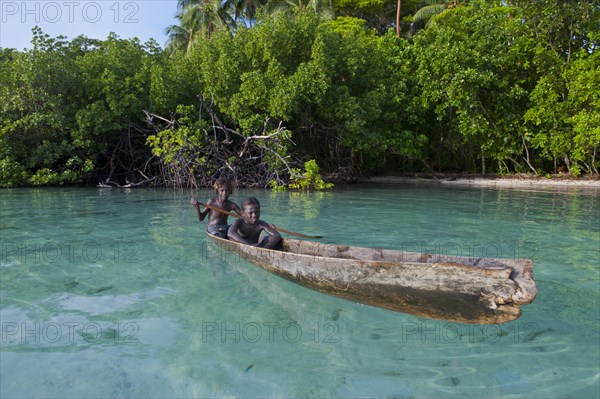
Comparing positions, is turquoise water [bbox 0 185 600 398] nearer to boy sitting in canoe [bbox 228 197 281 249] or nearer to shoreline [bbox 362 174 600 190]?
boy sitting in canoe [bbox 228 197 281 249]

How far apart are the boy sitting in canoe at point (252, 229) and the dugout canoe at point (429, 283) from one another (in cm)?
112

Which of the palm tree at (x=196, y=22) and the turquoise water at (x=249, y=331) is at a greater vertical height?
the palm tree at (x=196, y=22)

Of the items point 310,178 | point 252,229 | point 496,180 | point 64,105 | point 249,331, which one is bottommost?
point 249,331

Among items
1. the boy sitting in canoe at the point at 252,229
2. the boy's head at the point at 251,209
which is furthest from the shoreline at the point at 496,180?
the boy's head at the point at 251,209

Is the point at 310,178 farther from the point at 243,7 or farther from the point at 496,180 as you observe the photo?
the point at 243,7

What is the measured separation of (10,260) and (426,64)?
56.5 feet

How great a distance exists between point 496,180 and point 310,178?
8930mm

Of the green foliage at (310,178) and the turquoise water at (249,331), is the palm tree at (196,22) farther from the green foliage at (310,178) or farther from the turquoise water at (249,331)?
the turquoise water at (249,331)

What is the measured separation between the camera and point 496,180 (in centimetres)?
1853

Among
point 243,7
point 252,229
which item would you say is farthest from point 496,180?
point 243,7

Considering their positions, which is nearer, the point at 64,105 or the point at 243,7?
the point at 64,105

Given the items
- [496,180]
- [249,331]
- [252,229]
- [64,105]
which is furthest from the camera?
[496,180]

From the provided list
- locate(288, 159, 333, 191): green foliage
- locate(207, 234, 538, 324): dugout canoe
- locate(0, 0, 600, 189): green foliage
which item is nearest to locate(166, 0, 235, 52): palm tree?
locate(0, 0, 600, 189): green foliage

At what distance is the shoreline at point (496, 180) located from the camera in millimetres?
16828
